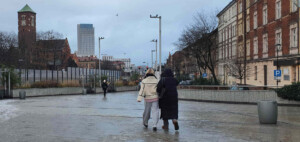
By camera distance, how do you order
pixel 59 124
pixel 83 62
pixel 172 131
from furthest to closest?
pixel 83 62 → pixel 59 124 → pixel 172 131

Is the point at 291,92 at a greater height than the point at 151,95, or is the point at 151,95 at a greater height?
the point at 151,95

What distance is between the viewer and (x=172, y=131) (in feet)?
35.1

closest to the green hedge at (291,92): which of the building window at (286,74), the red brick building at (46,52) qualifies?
the building window at (286,74)

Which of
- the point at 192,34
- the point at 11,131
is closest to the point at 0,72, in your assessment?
the point at 192,34

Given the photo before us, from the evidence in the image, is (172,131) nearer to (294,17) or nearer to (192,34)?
(294,17)

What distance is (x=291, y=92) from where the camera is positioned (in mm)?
22750

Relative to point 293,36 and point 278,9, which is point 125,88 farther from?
point 293,36

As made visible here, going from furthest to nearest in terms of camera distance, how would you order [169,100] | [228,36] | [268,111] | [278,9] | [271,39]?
[228,36] < [271,39] < [278,9] < [268,111] < [169,100]

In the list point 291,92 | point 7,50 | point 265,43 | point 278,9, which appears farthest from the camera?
point 7,50

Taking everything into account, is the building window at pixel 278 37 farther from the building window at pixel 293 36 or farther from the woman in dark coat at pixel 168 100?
the woman in dark coat at pixel 168 100

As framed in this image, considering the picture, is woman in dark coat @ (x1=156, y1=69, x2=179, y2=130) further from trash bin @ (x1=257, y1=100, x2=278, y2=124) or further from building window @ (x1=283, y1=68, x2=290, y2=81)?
building window @ (x1=283, y1=68, x2=290, y2=81)

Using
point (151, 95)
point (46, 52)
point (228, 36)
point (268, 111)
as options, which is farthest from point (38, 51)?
point (151, 95)

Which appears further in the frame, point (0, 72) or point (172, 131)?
point (0, 72)

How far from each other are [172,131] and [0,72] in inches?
1115
